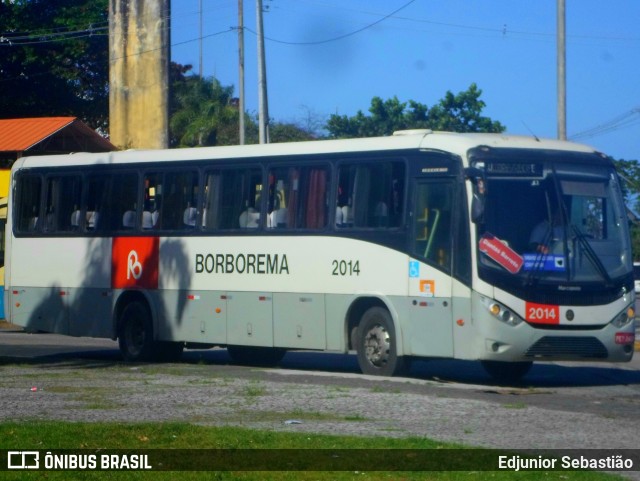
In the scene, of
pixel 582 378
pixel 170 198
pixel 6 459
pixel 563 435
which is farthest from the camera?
pixel 170 198

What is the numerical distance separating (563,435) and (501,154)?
5.87 m

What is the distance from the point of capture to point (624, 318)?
53.4 ft

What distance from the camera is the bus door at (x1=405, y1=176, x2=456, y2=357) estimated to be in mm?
16141

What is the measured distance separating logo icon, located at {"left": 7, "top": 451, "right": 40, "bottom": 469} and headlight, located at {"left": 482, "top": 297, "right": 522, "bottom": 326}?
7.71 metres

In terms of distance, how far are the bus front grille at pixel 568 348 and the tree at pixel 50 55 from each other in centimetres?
4720

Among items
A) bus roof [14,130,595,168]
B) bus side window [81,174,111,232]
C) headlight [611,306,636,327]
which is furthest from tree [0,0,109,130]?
headlight [611,306,636,327]

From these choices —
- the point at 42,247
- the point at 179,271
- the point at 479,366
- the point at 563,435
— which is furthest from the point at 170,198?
the point at 563,435

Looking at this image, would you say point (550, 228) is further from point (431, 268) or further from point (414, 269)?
point (414, 269)

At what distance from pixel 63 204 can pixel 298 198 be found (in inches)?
216

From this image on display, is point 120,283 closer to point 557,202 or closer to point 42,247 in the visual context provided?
point 42,247

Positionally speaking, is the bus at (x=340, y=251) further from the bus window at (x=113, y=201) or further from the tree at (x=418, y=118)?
the tree at (x=418, y=118)

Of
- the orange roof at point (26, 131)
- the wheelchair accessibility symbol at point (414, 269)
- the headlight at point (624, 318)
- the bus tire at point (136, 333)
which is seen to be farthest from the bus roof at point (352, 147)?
the orange roof at point (26, 131)

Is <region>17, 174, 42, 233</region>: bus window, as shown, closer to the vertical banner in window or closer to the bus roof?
the bus roof

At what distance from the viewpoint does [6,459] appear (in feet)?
29.5
